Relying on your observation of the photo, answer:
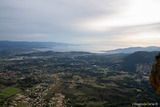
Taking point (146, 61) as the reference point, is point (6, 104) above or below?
below

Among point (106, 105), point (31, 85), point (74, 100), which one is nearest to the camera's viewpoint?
point (106, 105)

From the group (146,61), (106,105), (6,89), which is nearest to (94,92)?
(106,105)

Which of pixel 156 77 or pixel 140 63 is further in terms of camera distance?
pixel 140 63

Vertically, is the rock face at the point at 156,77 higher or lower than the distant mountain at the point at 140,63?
higher

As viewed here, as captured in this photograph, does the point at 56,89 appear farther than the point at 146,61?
No

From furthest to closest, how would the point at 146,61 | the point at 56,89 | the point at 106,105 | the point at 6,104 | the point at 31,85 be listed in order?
the point at 146,61 → the point at 31,85 → the point at 56,89 → the point at 106,105 → the point at 6,104

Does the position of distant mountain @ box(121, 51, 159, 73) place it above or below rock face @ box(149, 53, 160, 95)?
below

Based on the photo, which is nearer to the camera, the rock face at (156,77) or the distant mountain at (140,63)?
the rock face at (156,77)

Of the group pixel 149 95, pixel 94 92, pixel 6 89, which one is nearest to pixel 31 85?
pixel 6 89

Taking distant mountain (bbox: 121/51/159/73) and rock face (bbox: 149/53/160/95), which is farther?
distant mountain (bbox: 121/51/159/73)

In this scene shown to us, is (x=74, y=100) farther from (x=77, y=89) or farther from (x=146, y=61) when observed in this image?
(x=146, y=61)

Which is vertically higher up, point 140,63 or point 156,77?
point 156,77
